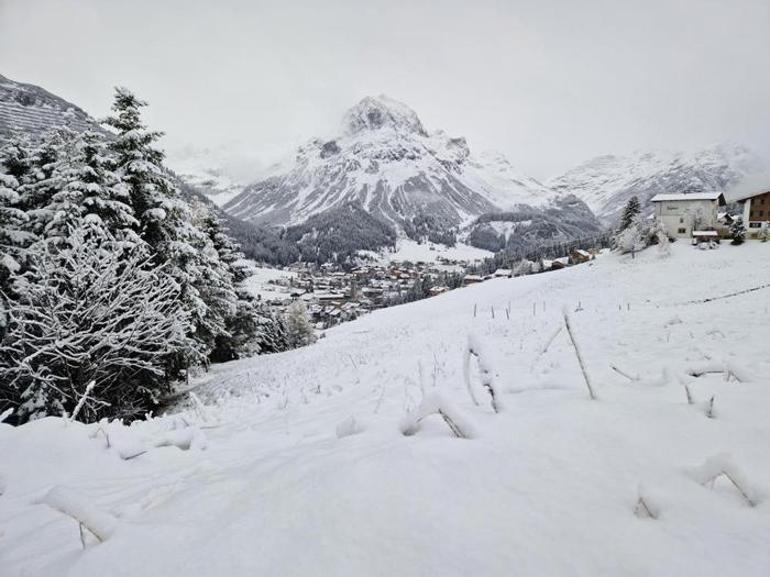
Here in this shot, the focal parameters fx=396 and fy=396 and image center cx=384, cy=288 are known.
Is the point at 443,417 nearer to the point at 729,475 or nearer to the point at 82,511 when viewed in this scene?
the point at 729,475

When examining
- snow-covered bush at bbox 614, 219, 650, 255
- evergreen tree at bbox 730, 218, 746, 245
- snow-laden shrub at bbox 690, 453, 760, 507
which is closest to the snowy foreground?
snow-laden shrub at bbox 690, 453, 760, 507

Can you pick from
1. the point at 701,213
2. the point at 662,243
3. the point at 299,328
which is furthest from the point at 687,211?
the point at 299,328

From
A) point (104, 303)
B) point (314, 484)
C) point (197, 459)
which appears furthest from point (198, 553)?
point (104, 303)

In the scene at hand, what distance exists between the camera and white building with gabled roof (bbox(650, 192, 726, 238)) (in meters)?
44.7

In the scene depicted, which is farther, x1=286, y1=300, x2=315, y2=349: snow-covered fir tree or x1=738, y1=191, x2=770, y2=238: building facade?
x1=286, y1=300, x2=315, y2=349: snow-covered fir tree

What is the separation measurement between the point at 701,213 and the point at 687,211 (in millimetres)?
1347

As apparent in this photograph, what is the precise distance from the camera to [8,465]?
139 inches

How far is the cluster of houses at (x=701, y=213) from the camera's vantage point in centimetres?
4400

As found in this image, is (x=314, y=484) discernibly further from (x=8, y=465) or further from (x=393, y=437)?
(x=8, y=465)

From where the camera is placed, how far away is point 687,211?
45.6 m

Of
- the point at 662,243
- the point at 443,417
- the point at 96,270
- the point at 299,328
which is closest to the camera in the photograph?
the point at 443,417

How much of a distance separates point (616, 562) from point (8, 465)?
15.6 ft

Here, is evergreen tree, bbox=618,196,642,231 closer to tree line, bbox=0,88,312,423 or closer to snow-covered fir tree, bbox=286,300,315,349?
snow-covered fir tree, bbox=286,300,315,349

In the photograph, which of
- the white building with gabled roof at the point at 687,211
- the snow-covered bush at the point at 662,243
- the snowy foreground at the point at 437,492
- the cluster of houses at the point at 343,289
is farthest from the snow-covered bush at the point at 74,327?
the cluster of houses at the point at 343,289
